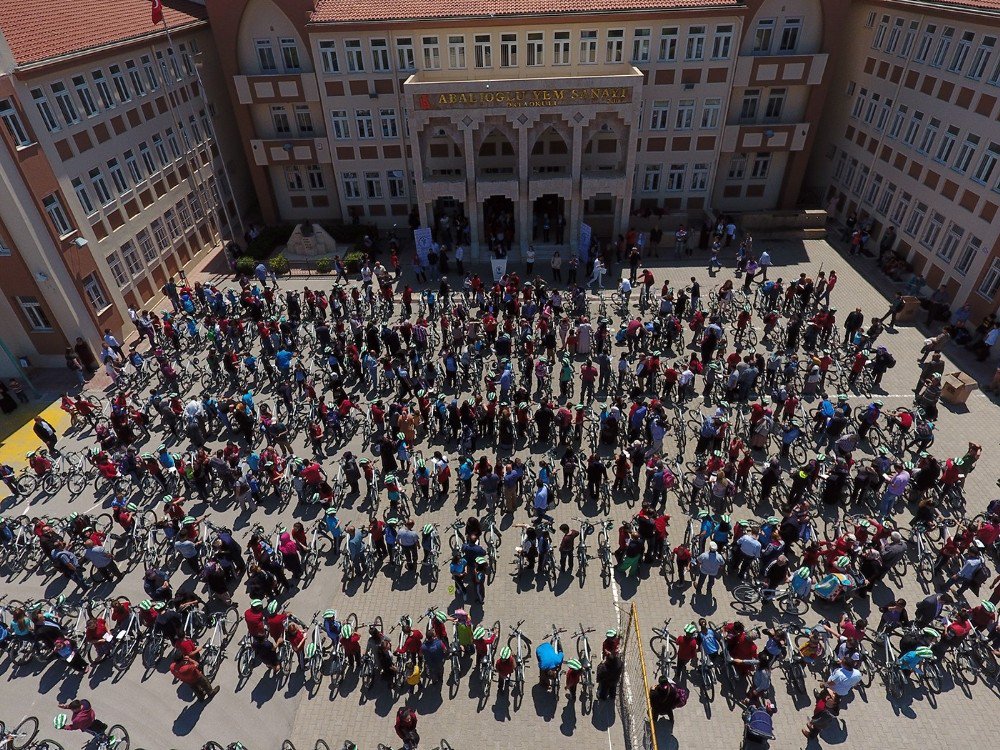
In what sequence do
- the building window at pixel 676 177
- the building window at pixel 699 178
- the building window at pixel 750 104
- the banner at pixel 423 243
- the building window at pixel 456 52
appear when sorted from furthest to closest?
the building window at pixel 676 177 → the building window at pixel 699 178 → the building window at pixel 750 104 → the building window at pixel 456 52 → the banner at pixel 423 243

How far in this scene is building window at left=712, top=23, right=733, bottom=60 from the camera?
3038 centimetres

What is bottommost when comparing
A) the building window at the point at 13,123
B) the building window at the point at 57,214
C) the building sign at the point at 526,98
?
the building window at the point at 57,214

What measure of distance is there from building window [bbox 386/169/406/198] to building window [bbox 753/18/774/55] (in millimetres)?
19966

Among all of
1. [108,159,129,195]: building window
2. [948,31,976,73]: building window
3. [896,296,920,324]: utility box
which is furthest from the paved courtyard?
[948,31,976,73]: building window

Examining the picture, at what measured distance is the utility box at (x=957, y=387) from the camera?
20.9m

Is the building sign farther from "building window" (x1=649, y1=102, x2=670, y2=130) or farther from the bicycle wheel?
the bicycle wheel

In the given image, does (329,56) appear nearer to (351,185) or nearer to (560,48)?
(351,185)

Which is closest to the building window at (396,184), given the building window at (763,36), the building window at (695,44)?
the building window at (695,44)

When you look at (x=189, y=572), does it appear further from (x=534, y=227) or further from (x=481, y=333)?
(x=534, y=227)

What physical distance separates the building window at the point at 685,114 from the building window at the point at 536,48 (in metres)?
7.74

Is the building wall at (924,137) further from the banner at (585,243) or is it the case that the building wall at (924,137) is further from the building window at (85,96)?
the building window at (85,96)

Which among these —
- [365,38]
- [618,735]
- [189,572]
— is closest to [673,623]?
[618,735]

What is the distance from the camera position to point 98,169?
85.6ft

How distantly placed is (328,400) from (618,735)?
47.1ft
